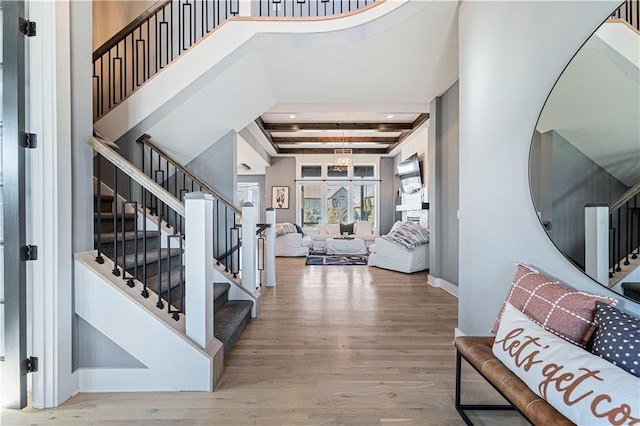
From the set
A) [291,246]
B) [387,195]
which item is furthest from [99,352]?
[387,195]

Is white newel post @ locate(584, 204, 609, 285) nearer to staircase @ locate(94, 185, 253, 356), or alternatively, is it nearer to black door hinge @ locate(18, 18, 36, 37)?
staircase @ locate(94, 185, 253, 356)

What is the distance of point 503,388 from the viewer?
53.9 inches

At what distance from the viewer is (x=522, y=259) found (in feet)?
6.81

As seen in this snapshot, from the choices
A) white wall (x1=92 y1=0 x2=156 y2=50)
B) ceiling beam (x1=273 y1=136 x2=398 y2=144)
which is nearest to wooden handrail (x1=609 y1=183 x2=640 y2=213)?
white wall (x1=92 y1=0 x2=156 y2=50)

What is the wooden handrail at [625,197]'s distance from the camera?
4.65 feet

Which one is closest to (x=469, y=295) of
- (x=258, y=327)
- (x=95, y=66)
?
(x=258, y=327)

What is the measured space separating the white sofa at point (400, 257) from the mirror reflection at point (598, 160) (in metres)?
4.18

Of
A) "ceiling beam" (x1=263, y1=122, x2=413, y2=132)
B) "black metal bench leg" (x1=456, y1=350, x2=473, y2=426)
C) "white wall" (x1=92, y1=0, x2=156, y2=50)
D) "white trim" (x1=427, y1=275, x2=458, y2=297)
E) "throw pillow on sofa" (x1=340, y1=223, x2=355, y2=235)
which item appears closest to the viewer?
"black metal bench leg" (x1=456, y1=350, x2=473, y2=426)

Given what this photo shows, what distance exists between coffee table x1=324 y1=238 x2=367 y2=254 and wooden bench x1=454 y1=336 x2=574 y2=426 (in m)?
6.61

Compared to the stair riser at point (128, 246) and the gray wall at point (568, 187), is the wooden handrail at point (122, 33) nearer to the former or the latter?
the stair riser at point (128, 246)

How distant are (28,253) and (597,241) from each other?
116 inches

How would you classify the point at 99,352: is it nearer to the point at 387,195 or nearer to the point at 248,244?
the point at 248,244

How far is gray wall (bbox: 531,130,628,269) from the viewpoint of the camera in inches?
62.0

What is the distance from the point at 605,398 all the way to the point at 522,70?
186 centimetres
